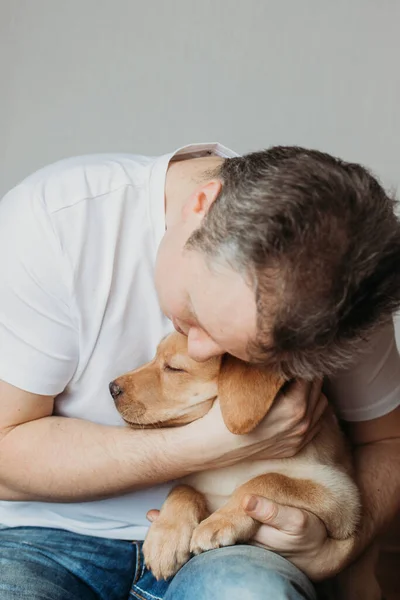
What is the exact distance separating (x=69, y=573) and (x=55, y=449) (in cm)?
22

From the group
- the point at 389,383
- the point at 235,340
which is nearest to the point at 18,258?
the point at 235,340

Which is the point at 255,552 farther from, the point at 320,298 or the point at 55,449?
the point at 320,298

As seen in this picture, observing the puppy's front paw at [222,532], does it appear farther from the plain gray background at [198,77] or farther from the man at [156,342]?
the plain gray background at [198,77]

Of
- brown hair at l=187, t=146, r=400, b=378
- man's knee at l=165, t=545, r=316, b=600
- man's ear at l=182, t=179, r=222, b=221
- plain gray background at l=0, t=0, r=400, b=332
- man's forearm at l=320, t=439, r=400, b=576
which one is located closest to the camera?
brown hair at l=187, t=146, r=400, b=378

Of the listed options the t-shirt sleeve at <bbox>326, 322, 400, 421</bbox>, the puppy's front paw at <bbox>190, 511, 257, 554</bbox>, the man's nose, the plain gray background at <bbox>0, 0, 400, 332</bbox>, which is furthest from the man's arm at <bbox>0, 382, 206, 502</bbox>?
the plain gray background at <bbox>0, 0, 400, 332</bbox>

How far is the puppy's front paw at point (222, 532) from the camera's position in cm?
147

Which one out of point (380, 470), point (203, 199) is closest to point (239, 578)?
Result: point (380, 470)

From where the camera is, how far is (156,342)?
5.19 ft

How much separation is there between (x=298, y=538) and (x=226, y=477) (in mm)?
230

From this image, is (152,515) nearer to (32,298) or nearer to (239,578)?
(239,578)

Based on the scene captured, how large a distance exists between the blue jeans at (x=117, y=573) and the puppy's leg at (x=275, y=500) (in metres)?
0.03

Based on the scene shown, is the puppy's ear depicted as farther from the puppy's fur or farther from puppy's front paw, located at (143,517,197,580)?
puppy's front paw, located at (143,517,197,580)

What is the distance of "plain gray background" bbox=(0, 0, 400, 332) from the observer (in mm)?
2506

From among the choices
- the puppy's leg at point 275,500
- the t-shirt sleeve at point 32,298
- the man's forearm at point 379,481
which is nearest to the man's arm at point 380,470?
the man's forearm at point 379,481
